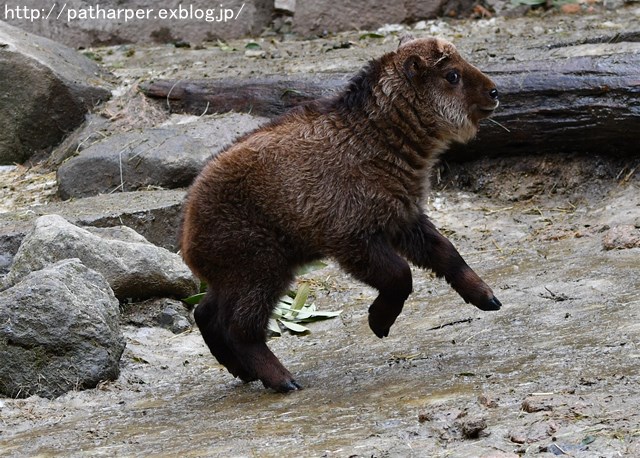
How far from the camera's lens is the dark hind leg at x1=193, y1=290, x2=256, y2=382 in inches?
241

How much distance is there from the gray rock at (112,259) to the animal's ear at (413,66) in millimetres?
2547

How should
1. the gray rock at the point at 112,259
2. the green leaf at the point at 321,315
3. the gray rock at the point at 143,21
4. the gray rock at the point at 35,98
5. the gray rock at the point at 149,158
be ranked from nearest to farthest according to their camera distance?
the gray rock at the point at 112,259, the green leaf at the point at 321,315, the gray rock at the point at 149,158, the gray rock at the point at 35,98, the gray rock at the point at 143,21

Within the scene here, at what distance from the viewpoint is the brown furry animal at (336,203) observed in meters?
5.82

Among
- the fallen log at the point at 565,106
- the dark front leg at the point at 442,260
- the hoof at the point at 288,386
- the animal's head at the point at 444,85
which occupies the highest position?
the animal's head at the point at 444,85

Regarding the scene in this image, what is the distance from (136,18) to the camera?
13.2 meters

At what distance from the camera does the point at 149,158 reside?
32.0 ft

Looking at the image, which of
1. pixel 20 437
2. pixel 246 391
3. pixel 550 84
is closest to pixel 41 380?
pixel 20 437

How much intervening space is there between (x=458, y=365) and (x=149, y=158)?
16.6 feet

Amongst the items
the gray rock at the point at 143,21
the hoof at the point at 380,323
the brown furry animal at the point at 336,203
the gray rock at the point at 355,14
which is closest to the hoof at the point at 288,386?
the brown furry animal at the point at 336,203

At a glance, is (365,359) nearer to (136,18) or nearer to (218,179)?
(218,179)

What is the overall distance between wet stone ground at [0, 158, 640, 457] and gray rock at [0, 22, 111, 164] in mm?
4101

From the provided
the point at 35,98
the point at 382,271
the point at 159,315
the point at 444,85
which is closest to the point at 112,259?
the point at 159,315

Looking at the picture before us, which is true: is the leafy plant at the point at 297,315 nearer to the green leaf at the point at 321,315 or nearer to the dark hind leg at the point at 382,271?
the green leaf at the point at 321,315

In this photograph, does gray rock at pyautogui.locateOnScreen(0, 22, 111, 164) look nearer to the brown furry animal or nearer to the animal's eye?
the brown furry animal
